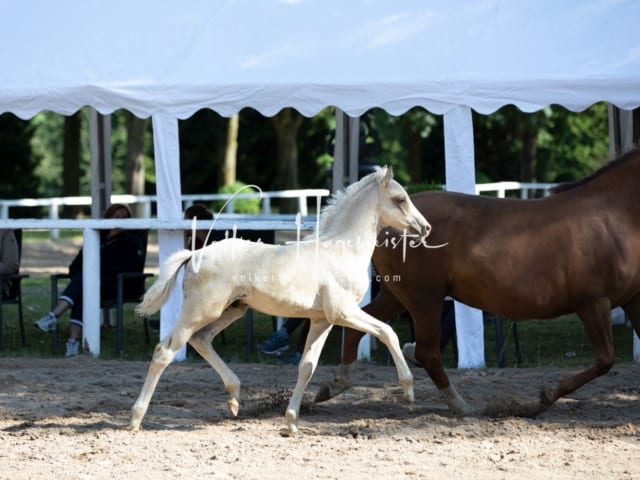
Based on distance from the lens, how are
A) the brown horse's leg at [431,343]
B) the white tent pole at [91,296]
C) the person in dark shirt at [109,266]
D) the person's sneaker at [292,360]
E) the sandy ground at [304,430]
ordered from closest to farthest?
the sandy ground at [304,430] < the brown horse's leg at [431,343] < the person's sneaker at [292,360] < the white tent pole at [91,296] < the person in dark shirt at [109,266]

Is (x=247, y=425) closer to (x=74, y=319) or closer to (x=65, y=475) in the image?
(x=65, y=475)

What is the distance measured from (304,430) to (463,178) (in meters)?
2.95

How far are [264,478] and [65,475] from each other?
931mm

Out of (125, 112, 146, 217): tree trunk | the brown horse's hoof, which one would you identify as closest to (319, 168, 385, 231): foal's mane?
the brown horse's hoof

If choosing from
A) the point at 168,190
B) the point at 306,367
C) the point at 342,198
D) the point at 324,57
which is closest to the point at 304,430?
the point at 306,367

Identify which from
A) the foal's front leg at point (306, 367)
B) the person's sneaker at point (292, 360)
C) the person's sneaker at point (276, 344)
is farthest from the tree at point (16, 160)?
the foal's front leg at point (306, 367)

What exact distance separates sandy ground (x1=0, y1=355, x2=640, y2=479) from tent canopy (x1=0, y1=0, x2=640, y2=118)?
6.83 feet

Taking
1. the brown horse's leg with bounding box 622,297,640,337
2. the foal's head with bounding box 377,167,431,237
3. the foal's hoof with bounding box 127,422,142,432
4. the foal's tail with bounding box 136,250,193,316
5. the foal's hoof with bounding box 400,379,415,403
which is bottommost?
the foal's hoof with bounding box 127,422,142,432

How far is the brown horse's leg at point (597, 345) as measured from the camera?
20.6 ft

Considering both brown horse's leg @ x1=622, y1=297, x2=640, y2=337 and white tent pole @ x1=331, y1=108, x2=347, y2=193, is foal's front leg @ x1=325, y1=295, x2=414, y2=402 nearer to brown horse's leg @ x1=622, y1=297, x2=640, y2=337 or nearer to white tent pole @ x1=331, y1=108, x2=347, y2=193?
brown horse's leg @ x1=622, y1=297, x2=640, y2=337

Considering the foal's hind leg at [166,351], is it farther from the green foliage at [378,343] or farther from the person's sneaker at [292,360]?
the green foliage at [378,343]

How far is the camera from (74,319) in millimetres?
9062

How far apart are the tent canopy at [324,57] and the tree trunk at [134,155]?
11.0 metres

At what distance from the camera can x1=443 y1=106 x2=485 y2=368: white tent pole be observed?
821 centimetres
